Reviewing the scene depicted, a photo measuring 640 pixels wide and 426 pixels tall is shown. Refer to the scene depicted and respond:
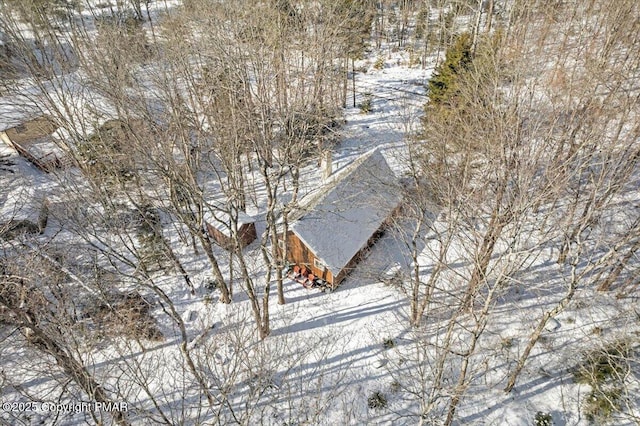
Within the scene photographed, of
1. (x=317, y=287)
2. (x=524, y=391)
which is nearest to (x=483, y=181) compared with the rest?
(x=524, y=391)

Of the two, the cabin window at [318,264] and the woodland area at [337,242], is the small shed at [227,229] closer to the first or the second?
the woodland area at [337,242]

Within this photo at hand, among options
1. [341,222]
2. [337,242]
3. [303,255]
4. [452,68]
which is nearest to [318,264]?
[303,255]

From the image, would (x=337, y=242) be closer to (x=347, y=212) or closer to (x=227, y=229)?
(x=347, y=212)

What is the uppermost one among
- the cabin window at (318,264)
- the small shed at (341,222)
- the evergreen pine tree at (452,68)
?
the evergreen pine tree at (452,68)

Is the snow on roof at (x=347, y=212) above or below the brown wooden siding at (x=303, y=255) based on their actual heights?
above

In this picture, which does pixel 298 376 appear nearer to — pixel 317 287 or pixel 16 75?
pixel 317 287

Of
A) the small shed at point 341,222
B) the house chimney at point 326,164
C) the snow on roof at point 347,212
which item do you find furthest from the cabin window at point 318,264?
the house chimney at point 326,164
